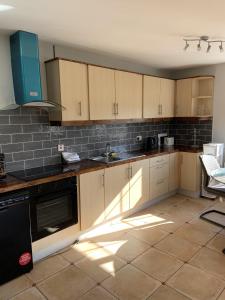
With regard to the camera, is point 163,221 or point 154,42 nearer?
point 154,42

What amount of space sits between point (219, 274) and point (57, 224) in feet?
5.46

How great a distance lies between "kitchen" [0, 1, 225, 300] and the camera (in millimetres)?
2023

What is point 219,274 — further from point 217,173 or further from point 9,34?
point 9,34

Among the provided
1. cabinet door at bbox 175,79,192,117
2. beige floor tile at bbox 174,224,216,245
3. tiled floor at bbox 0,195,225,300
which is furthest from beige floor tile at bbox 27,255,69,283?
cabinet door at bbox 175,79,192,117

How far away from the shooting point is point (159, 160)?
3.63 m

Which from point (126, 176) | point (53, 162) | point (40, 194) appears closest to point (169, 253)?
point (126, 176)

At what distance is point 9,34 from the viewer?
91.1 inches

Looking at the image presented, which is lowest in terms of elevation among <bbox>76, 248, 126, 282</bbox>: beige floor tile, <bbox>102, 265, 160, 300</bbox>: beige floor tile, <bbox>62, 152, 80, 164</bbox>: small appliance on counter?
<bbox>102, 265, 160, 300</bbox>: beige floor tile

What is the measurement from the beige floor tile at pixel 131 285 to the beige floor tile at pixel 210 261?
1.74 feet

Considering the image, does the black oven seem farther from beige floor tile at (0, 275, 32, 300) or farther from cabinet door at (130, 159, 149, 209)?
cabinet door at (130, 159, 149, 209)

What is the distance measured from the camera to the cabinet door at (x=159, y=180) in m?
3.56

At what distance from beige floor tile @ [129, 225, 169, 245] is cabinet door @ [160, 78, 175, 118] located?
197cm

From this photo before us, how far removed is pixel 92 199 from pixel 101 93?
1361mm

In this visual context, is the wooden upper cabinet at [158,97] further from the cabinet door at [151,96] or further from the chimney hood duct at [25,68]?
the chimney hood duct at [25,68]
